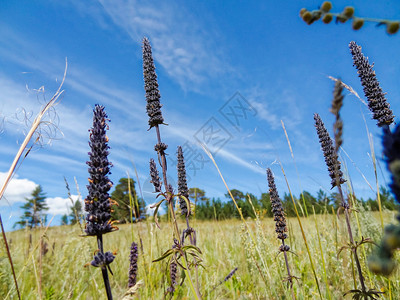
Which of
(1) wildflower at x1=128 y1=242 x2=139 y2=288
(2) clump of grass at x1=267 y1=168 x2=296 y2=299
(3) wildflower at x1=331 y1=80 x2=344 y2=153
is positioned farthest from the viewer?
(1) wildflower at x1=128 y1=242 x2=139 y2=288

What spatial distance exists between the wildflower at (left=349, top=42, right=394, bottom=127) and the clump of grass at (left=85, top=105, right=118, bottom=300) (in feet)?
14.5

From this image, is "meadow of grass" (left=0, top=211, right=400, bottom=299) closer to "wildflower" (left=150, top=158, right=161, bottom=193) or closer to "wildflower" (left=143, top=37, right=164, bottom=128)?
"wildflower" (left=150, top=158, right=161, bottom=193)

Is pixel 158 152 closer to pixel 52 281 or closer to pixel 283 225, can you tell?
pixel 283 225

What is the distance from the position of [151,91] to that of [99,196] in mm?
1488

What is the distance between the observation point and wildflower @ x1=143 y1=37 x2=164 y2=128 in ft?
9.29

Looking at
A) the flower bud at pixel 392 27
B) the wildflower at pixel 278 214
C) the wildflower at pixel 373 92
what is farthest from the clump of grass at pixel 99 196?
the wildflower at pixel 373 92

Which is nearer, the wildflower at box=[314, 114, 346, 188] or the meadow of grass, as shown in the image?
the wildflower at box=[314, 114, 346, 188]

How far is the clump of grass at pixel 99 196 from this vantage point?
170cm

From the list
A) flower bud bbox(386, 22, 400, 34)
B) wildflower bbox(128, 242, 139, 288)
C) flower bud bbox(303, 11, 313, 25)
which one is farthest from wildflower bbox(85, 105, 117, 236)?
wildflower bbox(128, 242, 139, 288)

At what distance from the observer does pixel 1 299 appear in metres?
3.71

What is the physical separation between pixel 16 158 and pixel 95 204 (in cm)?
90

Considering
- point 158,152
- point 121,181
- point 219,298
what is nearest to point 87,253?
point 219,298

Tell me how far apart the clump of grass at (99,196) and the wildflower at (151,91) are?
2.38 ft

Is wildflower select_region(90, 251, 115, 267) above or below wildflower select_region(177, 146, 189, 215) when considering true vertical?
below
